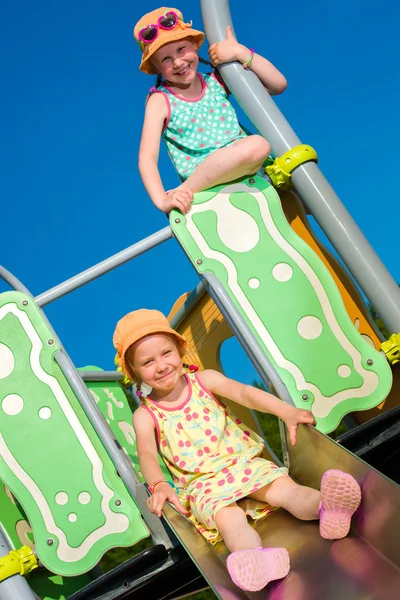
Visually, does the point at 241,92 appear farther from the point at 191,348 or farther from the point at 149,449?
the point at 149,449

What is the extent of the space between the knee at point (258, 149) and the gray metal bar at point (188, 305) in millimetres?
1067

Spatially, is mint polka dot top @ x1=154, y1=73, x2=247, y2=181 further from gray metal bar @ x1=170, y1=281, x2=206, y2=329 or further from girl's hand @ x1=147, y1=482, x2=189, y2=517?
girl's hand @ x1=147, y1=482, x2=189, y2=517

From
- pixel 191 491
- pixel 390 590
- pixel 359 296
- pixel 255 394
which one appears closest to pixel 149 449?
pixel 191 491

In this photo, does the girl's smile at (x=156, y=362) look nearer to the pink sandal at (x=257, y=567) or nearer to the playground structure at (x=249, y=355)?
the playground structure at (x=249, y=355)

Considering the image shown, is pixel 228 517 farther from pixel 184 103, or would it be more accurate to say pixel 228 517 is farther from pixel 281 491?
pixel 184 103

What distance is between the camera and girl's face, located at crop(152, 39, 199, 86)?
11.2 feet

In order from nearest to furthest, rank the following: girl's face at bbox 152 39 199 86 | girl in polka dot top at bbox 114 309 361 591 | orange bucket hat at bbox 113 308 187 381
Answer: girl in polka dot top at bbox 114 309 361 591 → orange bucket hat at bbox 113 308 187 381 → girl's face at bbox 152 39 199 86

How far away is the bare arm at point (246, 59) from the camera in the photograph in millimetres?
3561

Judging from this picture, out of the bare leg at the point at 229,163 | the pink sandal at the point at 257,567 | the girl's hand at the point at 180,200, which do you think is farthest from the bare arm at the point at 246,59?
the pink sandal at the point at 257,567

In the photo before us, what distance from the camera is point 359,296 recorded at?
11.1 ft

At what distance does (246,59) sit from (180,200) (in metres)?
0.89

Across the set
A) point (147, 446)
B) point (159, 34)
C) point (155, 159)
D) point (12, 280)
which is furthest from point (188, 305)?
point (147, 446)

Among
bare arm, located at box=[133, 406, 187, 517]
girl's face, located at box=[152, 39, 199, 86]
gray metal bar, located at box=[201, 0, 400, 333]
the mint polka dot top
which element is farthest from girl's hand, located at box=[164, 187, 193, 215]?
bare arm, located at box=[133, 406, 187, 517]

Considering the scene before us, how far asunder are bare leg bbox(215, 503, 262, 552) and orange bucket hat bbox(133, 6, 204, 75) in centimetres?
211
